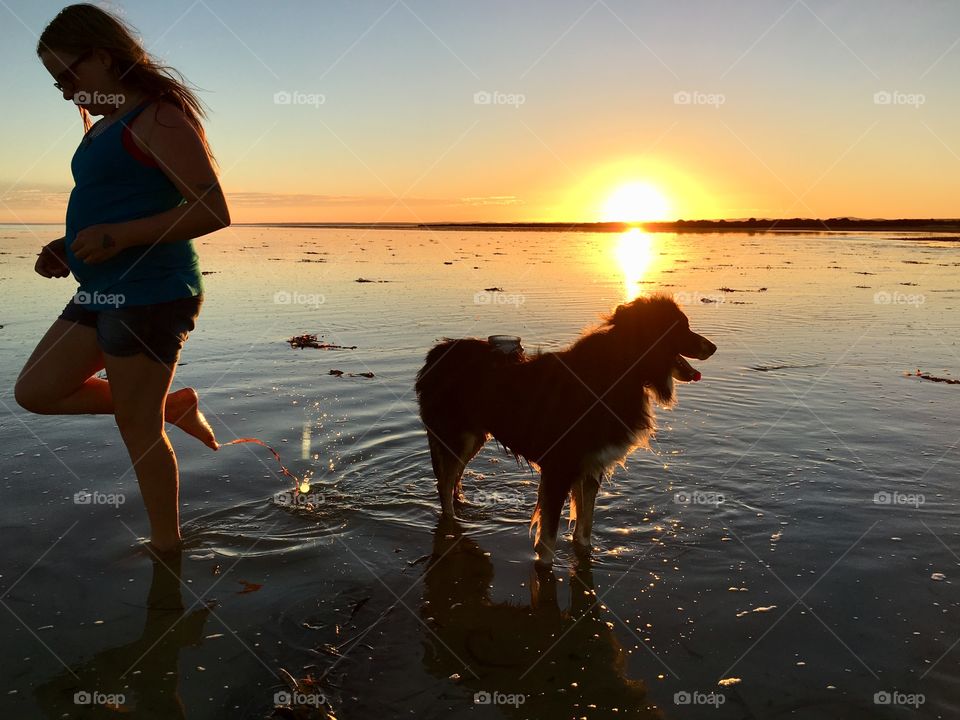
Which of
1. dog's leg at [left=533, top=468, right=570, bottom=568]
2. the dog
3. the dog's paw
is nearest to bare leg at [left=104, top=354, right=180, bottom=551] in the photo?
the dog

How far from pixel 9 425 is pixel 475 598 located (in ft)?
17.5

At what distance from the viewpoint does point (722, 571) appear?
175 inches

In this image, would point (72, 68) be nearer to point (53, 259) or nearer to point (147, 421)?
point (53, 259)

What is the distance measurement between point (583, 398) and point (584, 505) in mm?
816

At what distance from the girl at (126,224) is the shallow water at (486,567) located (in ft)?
3.62

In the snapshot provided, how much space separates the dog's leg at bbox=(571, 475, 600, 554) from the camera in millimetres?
5012

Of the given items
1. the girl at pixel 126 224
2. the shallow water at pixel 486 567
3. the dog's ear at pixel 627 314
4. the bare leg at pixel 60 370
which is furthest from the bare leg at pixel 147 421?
the dog's ear at pixel 627 314

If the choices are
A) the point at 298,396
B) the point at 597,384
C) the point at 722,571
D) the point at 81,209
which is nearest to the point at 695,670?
the point at 722,571

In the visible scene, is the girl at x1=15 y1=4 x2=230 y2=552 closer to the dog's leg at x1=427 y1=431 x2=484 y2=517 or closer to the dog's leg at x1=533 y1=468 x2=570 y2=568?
the dog's leg at x1=427 y1=431 x2=484 y2=517

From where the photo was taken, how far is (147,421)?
3.90 metres

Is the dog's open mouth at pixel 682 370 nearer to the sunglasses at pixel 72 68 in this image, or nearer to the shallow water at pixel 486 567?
the shallow water at pixel 486 567

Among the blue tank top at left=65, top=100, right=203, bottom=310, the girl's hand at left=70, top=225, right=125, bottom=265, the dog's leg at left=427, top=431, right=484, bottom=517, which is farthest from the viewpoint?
the dog's leg at left=427, top=431, right=484, bottom=517

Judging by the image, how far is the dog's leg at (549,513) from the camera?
4.71 metres

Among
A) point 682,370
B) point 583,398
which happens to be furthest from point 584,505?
point 682,370
